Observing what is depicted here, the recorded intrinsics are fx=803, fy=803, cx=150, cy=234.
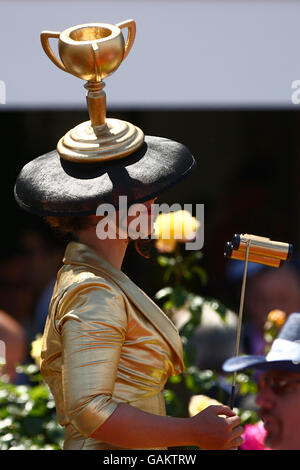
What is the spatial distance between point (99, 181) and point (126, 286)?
0.23m

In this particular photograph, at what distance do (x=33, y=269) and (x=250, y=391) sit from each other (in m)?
1.88

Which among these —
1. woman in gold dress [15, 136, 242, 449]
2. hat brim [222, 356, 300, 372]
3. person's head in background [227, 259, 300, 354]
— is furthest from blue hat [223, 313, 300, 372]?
person's head in background [227, 259, 300, 354]

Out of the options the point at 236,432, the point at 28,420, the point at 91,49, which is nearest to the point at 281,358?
the point at 236,432

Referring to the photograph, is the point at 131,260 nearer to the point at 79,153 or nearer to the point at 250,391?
the point at 250,391

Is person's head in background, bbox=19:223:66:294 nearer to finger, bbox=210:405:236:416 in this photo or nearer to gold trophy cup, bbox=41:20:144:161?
gold trophy cup, bbox=41:20:144:161

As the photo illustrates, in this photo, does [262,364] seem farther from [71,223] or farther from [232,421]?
[71,223]

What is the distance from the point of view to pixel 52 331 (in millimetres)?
1724

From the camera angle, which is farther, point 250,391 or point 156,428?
point 250,391

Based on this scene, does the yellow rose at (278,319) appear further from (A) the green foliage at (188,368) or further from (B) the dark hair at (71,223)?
(B) the dark hair at (71,223)

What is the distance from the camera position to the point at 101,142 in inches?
67.8

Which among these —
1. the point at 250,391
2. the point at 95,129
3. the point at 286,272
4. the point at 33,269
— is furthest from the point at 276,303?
the point at 95,129

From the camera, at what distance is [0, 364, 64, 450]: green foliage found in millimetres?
2502

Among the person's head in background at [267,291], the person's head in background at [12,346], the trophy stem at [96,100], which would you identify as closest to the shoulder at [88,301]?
the trophy stem at [96,100]

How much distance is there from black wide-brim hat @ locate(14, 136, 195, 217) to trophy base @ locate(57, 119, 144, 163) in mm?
19
